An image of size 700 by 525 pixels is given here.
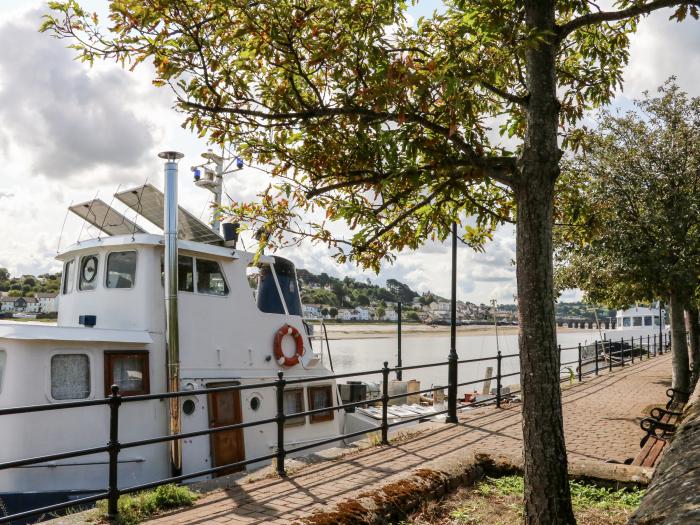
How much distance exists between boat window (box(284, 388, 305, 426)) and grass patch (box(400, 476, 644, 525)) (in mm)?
5637

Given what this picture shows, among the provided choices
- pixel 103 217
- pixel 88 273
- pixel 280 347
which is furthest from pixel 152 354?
pixel 103 217

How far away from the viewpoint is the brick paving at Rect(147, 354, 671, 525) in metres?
5.53

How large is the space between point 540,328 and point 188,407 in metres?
6.62

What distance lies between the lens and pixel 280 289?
1173 cm

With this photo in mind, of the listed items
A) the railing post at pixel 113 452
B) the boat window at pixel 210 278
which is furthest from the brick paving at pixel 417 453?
the boat window at pixel 210 278

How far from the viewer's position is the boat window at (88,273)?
1039 centimetres

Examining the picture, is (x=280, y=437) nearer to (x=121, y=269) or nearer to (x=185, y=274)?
(x=185, y=274)

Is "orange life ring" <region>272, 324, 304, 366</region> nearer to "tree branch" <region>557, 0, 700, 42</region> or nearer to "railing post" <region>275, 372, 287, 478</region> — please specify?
"railing post" <region>275, 372, 287, 478</region>

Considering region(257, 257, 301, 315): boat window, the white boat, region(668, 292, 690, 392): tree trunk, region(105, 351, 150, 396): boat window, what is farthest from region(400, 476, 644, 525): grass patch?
region(668, 292, 690, 392): tree trunk

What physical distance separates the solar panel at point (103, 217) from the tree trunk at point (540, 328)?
26.8ft

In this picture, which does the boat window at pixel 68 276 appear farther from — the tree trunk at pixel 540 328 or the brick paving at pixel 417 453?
the tree trunk at pixel 540 328

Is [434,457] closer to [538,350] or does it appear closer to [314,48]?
[538,350]

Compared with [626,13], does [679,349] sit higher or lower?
lower

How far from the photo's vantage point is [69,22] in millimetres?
4270
